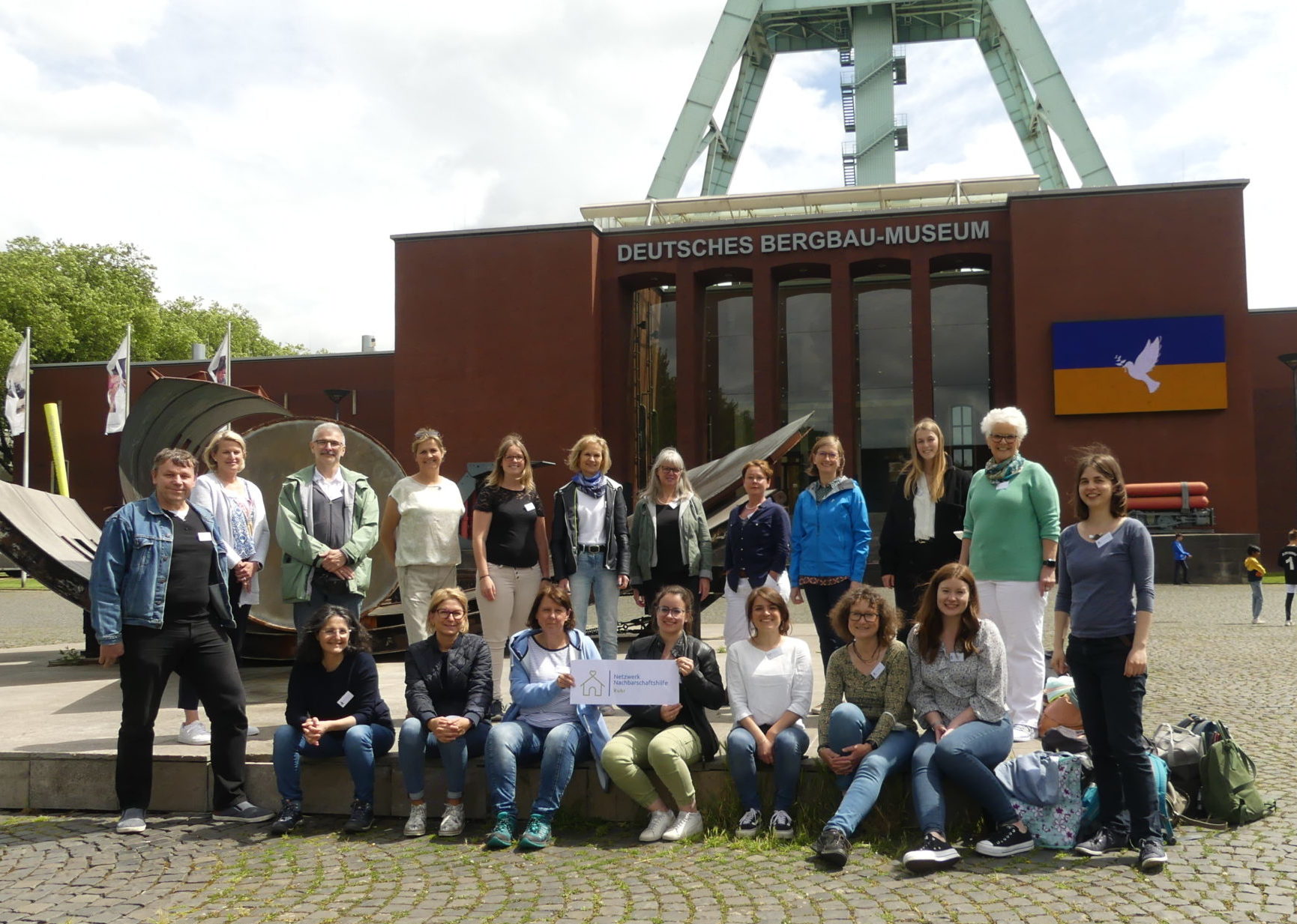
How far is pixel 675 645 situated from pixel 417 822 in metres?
1.45

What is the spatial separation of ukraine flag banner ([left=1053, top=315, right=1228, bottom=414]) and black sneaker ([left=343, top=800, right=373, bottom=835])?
25.5 m

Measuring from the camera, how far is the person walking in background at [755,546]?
22.4 ft

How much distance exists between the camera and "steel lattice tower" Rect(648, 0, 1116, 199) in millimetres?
37688

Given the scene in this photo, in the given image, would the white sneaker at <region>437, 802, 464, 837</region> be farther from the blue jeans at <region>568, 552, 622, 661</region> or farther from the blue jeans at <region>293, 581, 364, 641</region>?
the blue jeans at <region>568, 552, 622, 661</region>

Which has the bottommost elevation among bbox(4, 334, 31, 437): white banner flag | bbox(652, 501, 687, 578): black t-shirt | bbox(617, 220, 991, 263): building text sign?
bbox(652, 501, 687, 578): black t-shirt

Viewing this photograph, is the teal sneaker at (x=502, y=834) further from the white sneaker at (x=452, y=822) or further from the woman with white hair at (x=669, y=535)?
the woman with white hair at (x=669, y=535)

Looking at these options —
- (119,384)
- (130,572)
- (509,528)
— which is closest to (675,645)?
(509,528)

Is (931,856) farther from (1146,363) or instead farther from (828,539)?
(1146,363)

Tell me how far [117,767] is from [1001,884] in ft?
13.0

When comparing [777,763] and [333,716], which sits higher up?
[333,716]

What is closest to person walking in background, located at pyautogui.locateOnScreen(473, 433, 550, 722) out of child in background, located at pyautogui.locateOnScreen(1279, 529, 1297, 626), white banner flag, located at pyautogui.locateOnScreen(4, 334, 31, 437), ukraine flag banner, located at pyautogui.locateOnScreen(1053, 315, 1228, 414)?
child in background, located at pyautogui.locateOnScreen(1279, 529, 1297, 626)

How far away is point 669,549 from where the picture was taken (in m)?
7.02

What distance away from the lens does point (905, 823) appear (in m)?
5.29

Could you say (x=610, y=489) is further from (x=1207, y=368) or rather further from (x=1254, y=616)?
(x=1207, y=368)
